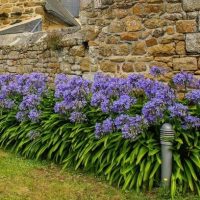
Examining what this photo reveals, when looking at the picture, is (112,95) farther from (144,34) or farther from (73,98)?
(144,34)

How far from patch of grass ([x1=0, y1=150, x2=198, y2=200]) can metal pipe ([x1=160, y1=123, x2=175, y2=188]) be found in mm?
195

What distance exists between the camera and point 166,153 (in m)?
4.62

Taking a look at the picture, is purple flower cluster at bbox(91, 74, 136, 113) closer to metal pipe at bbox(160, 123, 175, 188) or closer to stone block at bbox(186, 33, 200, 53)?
metal pipe at bbox(160, 123, 175, 188)

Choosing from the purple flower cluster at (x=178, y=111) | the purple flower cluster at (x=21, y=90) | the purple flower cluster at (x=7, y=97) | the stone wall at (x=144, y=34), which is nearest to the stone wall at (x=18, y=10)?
the stone wall at (x=144, y=34)

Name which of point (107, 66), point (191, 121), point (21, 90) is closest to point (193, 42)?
point (191, 121)

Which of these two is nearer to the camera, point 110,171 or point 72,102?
point 110,171

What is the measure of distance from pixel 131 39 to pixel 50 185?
9.15 ft

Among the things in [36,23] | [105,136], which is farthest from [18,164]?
[36,23]

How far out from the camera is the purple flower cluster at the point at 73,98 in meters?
5.64

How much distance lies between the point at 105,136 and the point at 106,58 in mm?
2186

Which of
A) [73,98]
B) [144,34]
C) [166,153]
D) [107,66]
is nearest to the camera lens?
[166,153]

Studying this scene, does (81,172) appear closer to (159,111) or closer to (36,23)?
(159,111)

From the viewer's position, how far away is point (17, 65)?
9375 mm

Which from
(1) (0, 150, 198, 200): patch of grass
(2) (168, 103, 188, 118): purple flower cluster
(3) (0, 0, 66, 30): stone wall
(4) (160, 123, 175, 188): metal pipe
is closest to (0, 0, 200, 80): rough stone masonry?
(2) (168, 103, 188, 118): purple flower cluster
